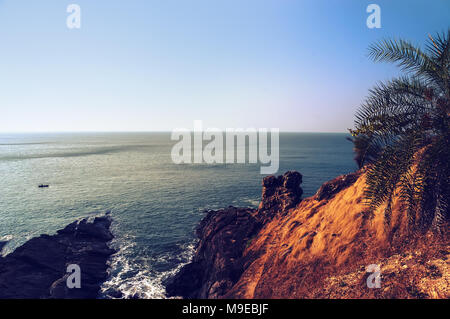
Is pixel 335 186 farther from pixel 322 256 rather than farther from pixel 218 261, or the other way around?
pixel 218 261

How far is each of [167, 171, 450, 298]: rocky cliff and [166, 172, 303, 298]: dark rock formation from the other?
86 mm

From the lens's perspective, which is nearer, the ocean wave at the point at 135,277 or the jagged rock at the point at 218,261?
the jagged rock at the point at 218,261

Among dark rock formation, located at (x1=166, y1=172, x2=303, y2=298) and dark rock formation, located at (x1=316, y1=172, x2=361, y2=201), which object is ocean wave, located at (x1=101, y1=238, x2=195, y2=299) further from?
dark rock formation, located at (x1=316, y1=172, x2=361, y2=201)

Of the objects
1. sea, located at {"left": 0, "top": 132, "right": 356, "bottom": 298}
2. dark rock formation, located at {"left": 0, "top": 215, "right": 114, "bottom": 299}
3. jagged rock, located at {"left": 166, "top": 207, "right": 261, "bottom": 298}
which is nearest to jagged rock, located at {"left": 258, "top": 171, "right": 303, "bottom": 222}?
jagged rock, located at {"left": 166, "top": 207, "right": 261, "bottom": 298}

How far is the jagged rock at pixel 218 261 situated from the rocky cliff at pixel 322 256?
79mm

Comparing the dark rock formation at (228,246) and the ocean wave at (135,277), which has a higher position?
the dark rock formation at (228,246)

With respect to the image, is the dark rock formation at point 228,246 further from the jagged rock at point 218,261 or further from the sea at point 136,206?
the sea at point 136,206

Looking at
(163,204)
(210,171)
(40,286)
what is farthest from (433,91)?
(210,171)

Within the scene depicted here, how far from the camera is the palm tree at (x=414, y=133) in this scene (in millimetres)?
8352

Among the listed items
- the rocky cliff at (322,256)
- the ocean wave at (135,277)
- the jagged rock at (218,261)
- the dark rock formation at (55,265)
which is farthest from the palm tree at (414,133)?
the dark rock formation at (55,265)

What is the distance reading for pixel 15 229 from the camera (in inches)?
1206

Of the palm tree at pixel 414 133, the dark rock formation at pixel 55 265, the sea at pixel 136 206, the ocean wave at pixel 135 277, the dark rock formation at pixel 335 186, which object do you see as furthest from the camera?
the sea at pixel 136 206

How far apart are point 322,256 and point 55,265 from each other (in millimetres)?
25137

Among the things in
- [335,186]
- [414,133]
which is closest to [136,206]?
[335,186]
